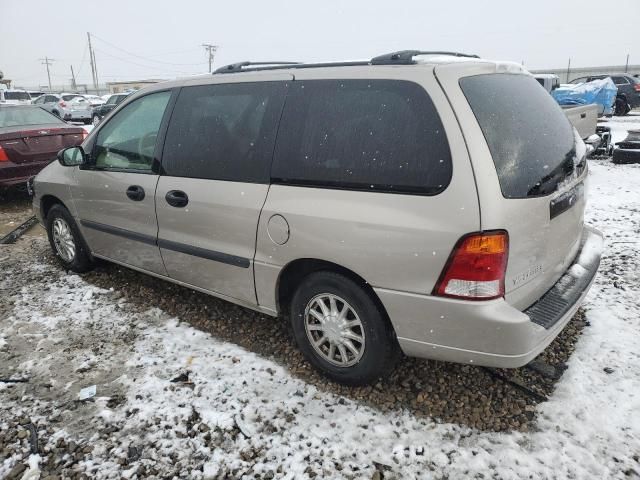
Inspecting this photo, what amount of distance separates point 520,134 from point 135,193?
103 inches

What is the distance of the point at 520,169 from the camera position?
2205mm

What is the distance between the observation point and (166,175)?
326cm

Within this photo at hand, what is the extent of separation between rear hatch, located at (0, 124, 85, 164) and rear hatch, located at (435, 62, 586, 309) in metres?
6.66

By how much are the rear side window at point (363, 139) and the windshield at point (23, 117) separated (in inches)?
270

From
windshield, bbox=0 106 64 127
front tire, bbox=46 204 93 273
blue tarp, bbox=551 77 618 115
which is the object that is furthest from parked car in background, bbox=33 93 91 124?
front tire, bbox=46 204 93 273

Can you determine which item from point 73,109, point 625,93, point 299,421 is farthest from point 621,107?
point 73,109

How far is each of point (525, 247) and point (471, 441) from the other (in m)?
0.99

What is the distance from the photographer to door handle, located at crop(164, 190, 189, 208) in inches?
123

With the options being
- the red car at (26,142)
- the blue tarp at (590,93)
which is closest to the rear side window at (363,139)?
A: the red car at (26,142)

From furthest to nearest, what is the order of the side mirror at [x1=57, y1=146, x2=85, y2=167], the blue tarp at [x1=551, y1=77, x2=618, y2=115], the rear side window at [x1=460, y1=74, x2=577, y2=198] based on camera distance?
the blue tarp at [x1=551, y1=77, x2=618, y2=115] < the side mirror at [x1=57, y1=146, x2=85, y2=167] < the rear side window at [x1=460, y1=74, x2=577, y2=198]

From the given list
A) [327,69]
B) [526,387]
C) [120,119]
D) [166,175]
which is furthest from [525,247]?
[120,119]

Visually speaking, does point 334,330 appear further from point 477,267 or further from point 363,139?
point 363,139

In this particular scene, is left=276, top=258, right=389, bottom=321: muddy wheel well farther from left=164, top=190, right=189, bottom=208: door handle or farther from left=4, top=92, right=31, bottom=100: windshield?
left=4, top=92, right=31, bottom=100: windshield

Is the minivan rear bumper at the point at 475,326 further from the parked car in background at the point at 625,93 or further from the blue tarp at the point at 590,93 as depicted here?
the parked car in background at the point at 625,93
